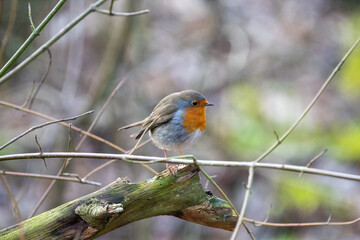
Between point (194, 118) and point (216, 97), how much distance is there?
3703mm

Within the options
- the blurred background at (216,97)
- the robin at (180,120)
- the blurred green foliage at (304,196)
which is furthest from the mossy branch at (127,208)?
the blurred green foliage at (304,196)

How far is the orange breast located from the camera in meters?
2.88

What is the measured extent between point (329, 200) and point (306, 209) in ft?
0.92

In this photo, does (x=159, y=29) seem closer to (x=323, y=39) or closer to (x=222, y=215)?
(x=323, y=39)

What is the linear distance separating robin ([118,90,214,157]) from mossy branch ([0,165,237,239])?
572 millimetres

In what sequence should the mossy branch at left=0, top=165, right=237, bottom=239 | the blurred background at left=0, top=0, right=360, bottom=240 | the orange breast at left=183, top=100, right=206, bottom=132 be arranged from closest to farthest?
the mossy branch at left=0, top=165, right=237, bottom=239, the orange breast at left=183, top=100, right=206, bottom=132, the blurred background at left=0, top=0, right=360, bottom=240

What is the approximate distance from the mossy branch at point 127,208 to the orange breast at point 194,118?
1.91 feet

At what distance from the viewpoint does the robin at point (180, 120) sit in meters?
2.88

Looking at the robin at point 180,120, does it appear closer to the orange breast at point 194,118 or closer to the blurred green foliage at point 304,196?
the orange breast at point 194,118

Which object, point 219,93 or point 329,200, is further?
point 219,93

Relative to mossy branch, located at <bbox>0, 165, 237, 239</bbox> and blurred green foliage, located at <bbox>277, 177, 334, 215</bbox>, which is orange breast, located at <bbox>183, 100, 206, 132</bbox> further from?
blurred green foliage, located at <bbox>277, 177, 334, 215</bbox>

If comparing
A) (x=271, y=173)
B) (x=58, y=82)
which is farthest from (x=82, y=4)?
(x=271, y=173)

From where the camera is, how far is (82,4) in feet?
17.6

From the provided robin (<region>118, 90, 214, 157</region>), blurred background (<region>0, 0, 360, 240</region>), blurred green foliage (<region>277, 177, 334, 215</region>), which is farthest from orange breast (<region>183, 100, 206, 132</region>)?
blurred green foliage (<region>277, 177, 334, 215</region>)
